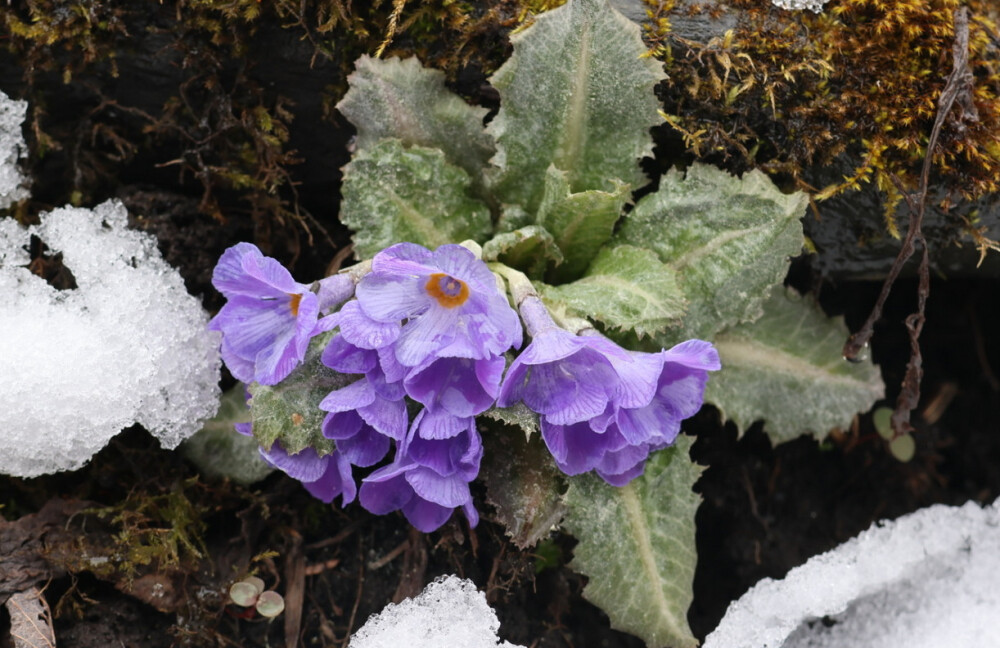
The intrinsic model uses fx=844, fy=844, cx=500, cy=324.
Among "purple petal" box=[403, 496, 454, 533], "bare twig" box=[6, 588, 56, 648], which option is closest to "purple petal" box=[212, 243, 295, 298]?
"purple petal" box=[403, 496, 454, 533]

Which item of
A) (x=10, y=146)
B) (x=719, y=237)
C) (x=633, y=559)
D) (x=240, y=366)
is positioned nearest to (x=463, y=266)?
(x=240, y=366)

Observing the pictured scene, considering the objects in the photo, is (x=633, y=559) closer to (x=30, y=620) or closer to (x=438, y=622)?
(x=438, y=622)

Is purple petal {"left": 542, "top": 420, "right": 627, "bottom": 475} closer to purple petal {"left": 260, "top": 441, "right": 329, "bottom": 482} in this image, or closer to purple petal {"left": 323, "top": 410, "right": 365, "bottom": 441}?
purple petal {"left": 323, "top": 410, "right": 365, "bottom": 441}

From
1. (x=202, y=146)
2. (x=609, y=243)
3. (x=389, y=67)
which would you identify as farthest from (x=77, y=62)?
(x=609, y=243)

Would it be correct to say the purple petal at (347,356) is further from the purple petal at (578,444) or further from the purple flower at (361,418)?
the purple petal at (578,444)

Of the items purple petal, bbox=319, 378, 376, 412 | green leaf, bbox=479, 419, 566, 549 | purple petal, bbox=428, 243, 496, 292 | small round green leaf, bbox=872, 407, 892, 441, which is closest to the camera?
purple petal, bbox=428, 243, 496, 292

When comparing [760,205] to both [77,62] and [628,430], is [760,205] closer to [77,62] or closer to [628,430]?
[628,430]

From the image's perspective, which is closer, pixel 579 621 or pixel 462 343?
pixel 462 343
